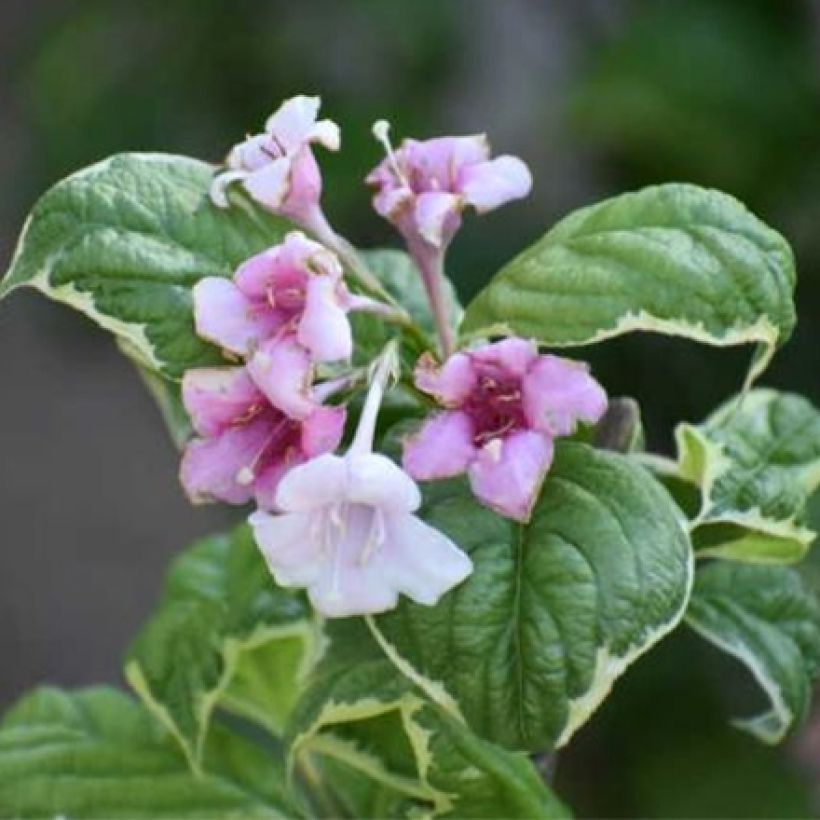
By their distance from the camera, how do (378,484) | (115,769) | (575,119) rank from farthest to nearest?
1. (575,119)
2. (115,769)
3. (378,484)

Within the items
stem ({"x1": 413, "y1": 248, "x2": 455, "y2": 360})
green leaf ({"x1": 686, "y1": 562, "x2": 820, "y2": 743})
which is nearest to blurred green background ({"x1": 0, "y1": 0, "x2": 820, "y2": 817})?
green leaf ({"x1": 686, "y1": 562, "x2": 820, "y2": 743})

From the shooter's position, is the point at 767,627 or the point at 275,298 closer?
the point at 275,298

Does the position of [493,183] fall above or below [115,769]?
above

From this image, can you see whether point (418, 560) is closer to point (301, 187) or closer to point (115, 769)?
point (301, 187)

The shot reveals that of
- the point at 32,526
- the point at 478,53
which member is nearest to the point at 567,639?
the point at 478,53

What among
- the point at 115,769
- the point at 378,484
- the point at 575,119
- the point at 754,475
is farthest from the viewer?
the point at 575,119

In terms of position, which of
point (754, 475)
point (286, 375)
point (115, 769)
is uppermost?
point (286, 375)

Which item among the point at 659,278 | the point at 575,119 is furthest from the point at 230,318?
the point at 575,119

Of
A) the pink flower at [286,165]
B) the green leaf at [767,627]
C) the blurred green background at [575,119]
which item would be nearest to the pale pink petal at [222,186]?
the pink flower at [286,165]
